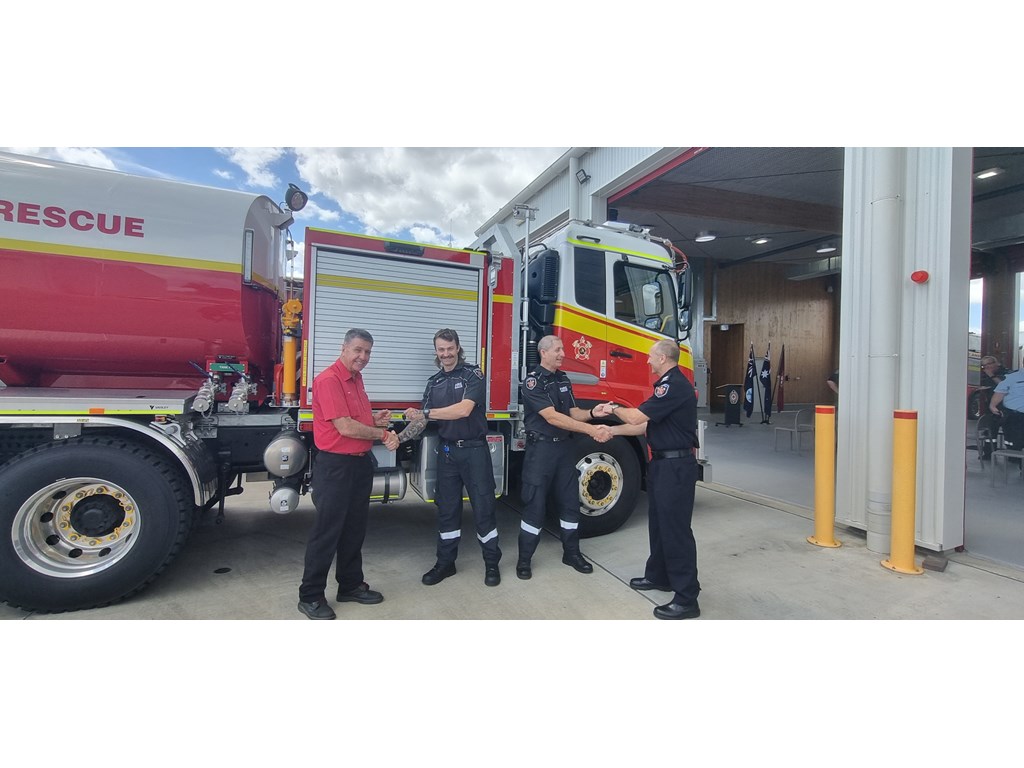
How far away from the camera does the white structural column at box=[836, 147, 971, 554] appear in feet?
13.4

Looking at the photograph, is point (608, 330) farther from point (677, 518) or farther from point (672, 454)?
point (677, 518)

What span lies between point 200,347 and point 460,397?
1.87 meters

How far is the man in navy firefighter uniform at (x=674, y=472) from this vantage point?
315 centimetres

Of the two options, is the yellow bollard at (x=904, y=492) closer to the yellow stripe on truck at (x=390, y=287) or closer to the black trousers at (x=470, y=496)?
the black trousers at (x=470, y=496)

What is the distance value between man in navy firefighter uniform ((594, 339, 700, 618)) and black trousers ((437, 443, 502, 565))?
45.5 inches

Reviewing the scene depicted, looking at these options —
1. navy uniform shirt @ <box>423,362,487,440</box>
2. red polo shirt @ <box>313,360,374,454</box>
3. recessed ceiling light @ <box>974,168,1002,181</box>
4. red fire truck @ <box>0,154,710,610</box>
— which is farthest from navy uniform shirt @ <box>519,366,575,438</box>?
recessed ceiling light @ <box>974,168,1002,181</box>

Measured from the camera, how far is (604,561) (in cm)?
408

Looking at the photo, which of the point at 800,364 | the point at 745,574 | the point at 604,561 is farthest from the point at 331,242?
the point at 800,364

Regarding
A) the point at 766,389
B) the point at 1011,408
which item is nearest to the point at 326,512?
the point at 1011,408

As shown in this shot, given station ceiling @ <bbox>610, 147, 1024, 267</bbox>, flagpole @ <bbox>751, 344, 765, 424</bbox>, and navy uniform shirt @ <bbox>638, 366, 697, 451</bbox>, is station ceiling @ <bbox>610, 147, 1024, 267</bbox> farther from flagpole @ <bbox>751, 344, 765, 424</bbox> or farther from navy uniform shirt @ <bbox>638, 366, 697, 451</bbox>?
navy uniform shirt @ <bbox>638, 366, 697, 451</bbox>

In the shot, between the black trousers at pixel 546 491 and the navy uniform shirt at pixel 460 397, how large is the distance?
1.55 feet

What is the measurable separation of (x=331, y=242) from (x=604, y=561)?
3.24m

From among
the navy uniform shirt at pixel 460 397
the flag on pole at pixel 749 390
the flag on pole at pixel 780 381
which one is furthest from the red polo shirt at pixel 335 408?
the flag on pole at pixel 780 381

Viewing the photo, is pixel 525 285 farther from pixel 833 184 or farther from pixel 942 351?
pixel 833 184
